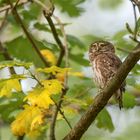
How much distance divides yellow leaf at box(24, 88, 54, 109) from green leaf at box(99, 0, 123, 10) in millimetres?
6371

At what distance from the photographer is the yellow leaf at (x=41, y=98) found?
11.6ft

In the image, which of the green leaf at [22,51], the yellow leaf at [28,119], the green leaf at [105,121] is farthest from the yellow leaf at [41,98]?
the green leaf at [22,51]

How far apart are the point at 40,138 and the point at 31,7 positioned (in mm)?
1399

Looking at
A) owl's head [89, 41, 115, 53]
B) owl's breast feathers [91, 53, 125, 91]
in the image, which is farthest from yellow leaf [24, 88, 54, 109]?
owl's head [89, 41, 115, 53]

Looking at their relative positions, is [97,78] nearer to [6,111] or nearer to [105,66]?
[105,66]

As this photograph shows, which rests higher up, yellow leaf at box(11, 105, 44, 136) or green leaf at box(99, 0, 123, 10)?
yellow leaf at box(11, 105, 44, 136)

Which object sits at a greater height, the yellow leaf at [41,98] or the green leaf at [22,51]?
the yellow leaf at [41,98]

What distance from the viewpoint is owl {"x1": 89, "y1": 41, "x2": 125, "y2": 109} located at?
4.30 m

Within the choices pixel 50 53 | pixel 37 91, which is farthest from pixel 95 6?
pixel 37 91

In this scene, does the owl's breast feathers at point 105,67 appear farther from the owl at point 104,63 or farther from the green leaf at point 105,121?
the green leaf at point 105,121

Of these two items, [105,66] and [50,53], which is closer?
[105,66]

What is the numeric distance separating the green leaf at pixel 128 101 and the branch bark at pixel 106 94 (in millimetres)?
961

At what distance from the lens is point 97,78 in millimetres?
4461

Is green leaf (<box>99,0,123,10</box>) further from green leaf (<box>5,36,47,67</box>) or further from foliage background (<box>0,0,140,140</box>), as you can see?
green leaf (<box>5,36,47,67</box>)
